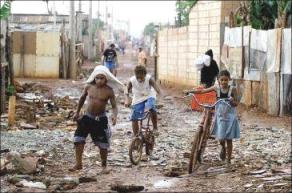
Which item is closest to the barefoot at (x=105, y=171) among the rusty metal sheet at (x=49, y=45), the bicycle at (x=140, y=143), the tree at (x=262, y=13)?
the bicycle at (x=140, y=143)

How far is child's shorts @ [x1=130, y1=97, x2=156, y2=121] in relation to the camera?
9.05m

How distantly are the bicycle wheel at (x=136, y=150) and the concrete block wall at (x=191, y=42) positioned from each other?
33.6ft

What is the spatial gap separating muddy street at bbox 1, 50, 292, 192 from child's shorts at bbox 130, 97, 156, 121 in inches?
25.5

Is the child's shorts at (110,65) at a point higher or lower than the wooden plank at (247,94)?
higher

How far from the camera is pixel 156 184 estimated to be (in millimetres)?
7367

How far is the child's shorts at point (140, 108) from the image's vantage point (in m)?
9.05

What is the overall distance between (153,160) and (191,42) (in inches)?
521

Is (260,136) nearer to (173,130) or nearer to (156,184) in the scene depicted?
(173,130)

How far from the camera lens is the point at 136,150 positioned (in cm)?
870

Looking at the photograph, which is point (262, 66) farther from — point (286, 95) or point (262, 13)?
point (262, 13)

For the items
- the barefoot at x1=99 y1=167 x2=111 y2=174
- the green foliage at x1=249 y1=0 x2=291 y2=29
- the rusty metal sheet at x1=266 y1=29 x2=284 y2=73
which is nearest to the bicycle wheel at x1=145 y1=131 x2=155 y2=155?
the barefoot at x1=99 y1=167 x2=111 y2=174

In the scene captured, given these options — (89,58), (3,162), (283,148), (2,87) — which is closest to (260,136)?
(283,148)

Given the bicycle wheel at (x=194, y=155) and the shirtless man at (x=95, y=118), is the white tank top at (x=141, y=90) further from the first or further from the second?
the bicycle wheel at (x=194, y=155)

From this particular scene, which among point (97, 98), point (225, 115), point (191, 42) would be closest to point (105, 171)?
point (97, 98)
